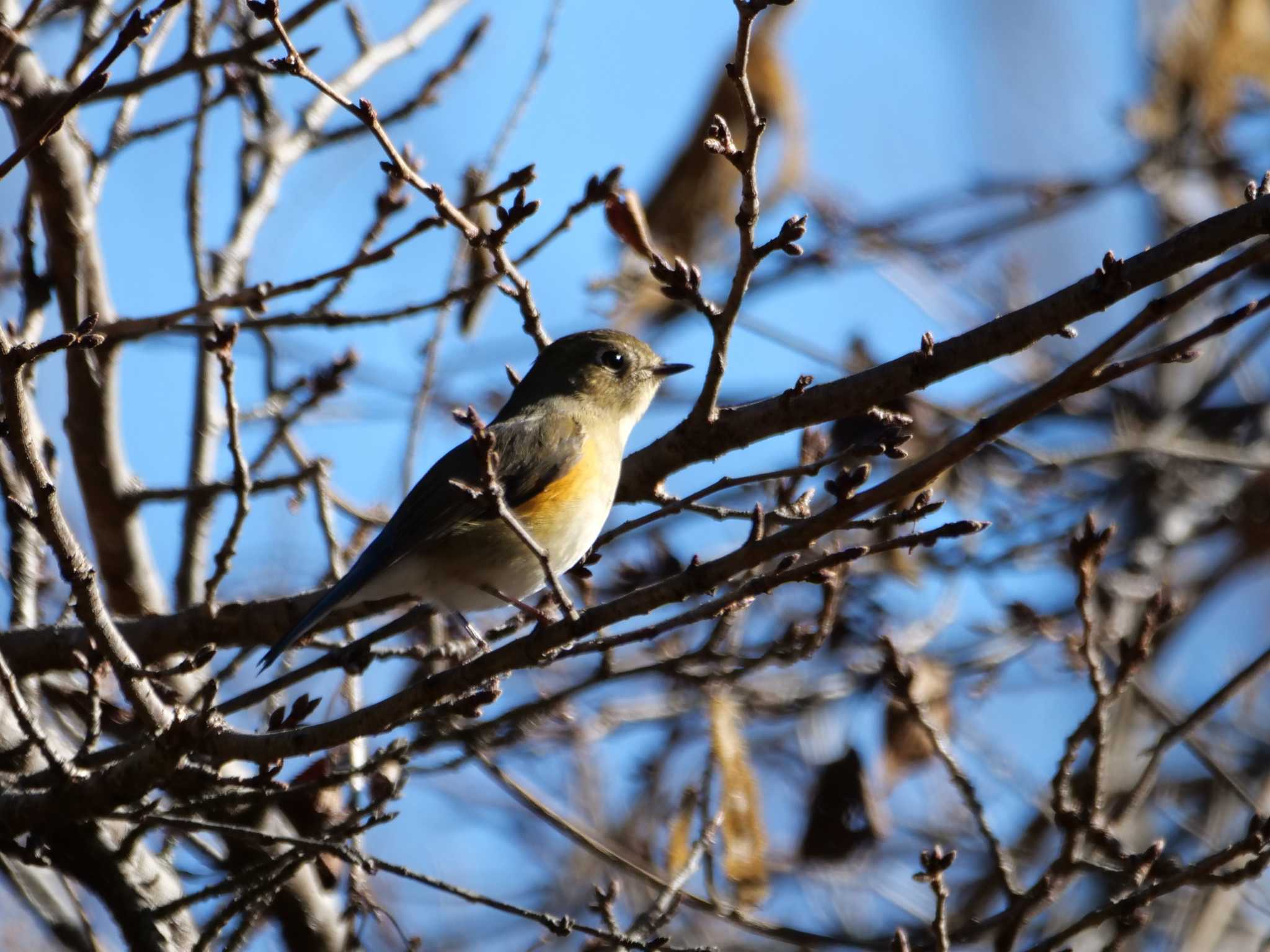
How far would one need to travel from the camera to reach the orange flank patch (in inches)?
157

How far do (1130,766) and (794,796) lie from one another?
1.80 m

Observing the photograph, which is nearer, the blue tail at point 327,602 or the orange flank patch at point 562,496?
the blue tail at point 327,602

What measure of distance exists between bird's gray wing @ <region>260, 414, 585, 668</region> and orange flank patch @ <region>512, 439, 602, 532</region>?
0.02 m

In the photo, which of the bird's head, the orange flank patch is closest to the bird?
the orange flank patch

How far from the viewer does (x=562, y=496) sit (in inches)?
159

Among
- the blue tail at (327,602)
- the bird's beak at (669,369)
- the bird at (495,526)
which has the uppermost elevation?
the bird's beak at (669,369)

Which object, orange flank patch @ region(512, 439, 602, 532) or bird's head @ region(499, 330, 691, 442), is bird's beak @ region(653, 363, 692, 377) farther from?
orange flank patch @ region(512, 439, 602, 532)

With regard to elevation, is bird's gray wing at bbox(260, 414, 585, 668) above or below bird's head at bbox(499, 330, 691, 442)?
below

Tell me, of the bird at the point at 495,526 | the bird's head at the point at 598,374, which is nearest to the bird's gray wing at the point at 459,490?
the bird at the point at 495,526

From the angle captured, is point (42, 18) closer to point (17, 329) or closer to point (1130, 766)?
point (17, 329)

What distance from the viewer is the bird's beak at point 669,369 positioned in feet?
16.2

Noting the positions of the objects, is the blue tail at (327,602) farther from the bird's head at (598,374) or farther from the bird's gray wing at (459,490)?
the bird's head at (598,374)

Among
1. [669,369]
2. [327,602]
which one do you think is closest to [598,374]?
[669,369]

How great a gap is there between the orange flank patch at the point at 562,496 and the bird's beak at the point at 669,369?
0.89 meters
